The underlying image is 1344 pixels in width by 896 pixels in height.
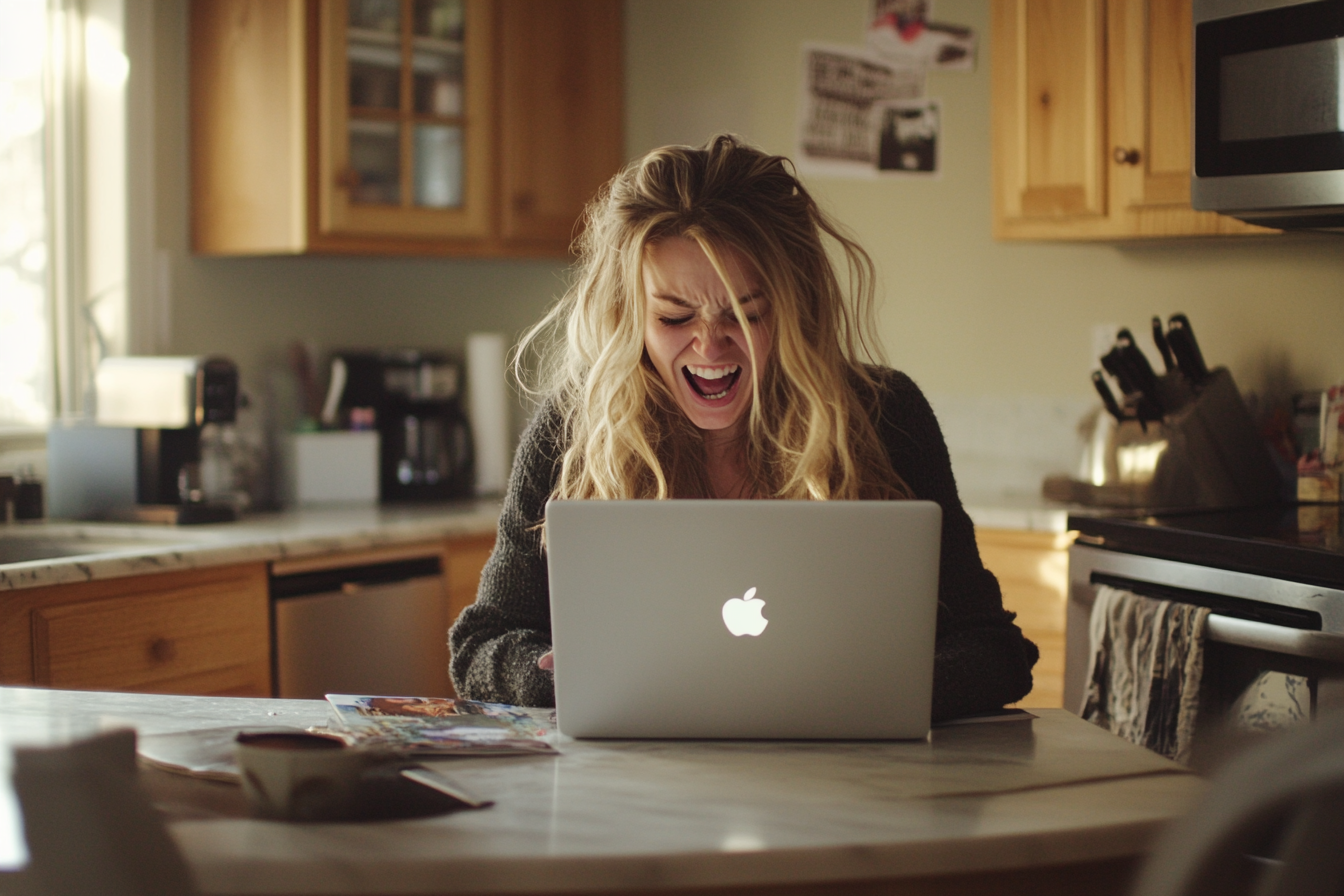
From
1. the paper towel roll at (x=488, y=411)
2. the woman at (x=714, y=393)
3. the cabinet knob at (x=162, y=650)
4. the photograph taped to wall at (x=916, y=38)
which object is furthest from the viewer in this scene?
the paper towel roll at (x=488, y=411)

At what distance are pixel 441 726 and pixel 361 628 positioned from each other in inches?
62.4

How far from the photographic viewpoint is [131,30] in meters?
3.05

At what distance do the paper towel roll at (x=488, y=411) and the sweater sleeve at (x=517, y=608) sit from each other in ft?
5.74

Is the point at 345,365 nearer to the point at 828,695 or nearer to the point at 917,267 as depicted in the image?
the point at 917,267

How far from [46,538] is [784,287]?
5.98 feet

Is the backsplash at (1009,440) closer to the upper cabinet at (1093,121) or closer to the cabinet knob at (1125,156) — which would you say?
the upper cabinet at (1093,121)

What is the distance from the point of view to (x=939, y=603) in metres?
1.56

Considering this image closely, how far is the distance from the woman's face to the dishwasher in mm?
1250

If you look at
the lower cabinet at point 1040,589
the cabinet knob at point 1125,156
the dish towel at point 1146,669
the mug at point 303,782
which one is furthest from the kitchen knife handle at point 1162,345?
the mug at point 303,782

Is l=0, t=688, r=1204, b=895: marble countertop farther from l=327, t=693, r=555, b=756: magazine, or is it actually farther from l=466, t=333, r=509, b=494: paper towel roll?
l=466, t=333, r=509, b=494: paper towel roll

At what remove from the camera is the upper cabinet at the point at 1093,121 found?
2592mm

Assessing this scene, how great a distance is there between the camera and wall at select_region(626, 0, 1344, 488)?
278 cm

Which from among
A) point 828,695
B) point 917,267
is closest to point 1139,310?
point 917,267

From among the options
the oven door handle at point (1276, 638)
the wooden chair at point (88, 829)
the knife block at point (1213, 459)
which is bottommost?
the oven door handle at point (1276, 638)
